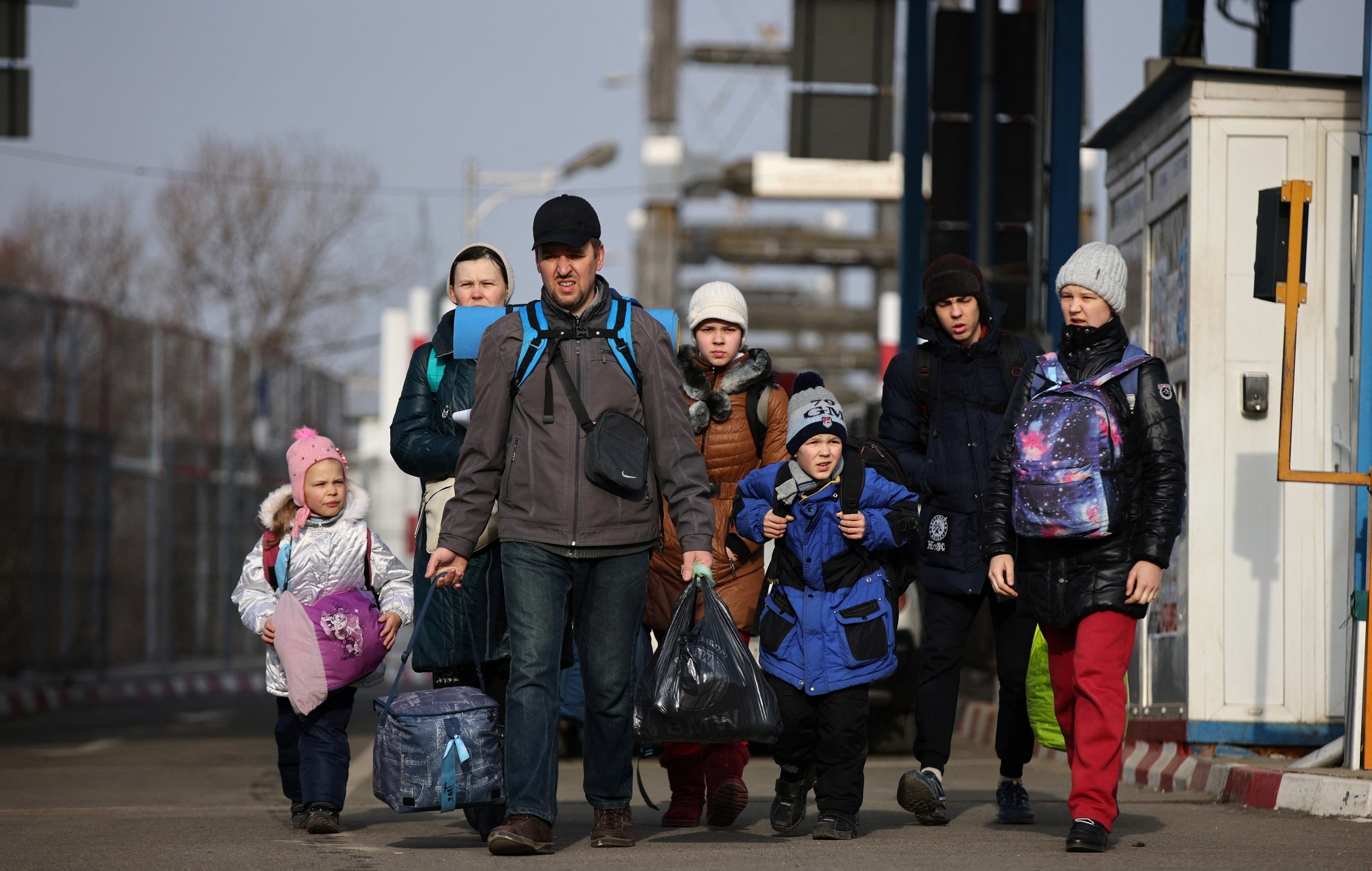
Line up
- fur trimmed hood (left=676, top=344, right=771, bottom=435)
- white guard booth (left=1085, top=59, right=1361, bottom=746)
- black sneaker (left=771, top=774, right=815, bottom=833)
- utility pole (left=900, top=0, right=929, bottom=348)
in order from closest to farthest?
black sneaker (left=771, top=774, right=815, bottom=833), fur trimmed hood (left=676, top=344, right=771, bottom=435), white guard booth (left=1085, top=59, right=1361, bottom=746), utility pole (left=900, top=0, right=929, bottom=348)

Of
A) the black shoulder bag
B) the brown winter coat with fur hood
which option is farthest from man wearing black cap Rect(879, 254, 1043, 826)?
the black shoulder bag

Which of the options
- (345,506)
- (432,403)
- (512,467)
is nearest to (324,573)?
Answer: (345,506)

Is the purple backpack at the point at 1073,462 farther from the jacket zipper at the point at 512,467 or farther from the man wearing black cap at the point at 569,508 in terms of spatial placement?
the jacket zipper at the point at 512,467

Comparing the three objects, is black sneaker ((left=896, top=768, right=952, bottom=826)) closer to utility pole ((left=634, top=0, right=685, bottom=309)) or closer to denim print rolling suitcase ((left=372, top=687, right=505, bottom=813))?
denim print rolling suitcase ((left=372, top=687, right=505, bottom=813))

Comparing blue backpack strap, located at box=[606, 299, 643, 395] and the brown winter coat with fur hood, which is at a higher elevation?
blue backpack strap, located at box=[606, 299, 643, 395]

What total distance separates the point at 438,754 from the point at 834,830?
1272 mm

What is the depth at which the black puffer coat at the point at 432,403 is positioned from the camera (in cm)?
614

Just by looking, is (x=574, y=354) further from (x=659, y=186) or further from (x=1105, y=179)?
(x=659, y=186)

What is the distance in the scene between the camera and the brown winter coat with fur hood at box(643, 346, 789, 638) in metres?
6.52

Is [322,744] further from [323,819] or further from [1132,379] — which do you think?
[1132,379]

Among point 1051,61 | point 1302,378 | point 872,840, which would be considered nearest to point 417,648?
point 872,840

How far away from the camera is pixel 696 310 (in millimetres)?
6816

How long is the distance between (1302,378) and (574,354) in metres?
3.92

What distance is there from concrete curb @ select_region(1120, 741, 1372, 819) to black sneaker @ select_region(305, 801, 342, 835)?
3398mm
